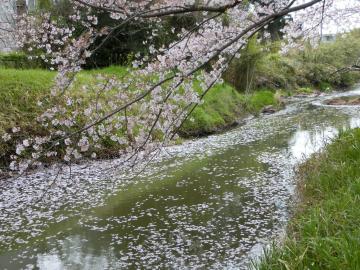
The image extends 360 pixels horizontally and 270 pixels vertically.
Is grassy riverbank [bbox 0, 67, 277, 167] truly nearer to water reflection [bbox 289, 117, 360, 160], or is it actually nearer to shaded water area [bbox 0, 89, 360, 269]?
shaded water area [bbox 0, 89, 360, 269]

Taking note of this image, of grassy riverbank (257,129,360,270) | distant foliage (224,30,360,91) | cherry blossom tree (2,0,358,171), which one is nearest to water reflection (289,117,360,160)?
grassy riverbank (257,129,360,270)

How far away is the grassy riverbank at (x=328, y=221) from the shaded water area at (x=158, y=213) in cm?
52

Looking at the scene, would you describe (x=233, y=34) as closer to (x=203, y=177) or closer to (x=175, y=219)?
(x=175, y=219)

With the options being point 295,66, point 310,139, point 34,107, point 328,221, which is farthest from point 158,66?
point 295,66

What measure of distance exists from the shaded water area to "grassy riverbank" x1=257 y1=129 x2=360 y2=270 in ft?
1.71

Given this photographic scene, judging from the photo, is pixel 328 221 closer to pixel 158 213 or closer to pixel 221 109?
pixel 158 213

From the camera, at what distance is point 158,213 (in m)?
5.82

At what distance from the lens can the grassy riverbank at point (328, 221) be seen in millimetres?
3316

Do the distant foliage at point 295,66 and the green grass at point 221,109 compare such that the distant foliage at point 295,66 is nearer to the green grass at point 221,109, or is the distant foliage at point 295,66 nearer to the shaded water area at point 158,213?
the green grass at point 221,109

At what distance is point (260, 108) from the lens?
1675 centimetres

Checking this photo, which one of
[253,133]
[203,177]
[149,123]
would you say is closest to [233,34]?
[149,123]

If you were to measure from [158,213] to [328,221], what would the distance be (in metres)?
2.49

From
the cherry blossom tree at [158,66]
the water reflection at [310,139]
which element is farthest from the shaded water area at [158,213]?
the cherry blossom tree at [158,66]

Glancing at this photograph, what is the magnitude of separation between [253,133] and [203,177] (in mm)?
4506
